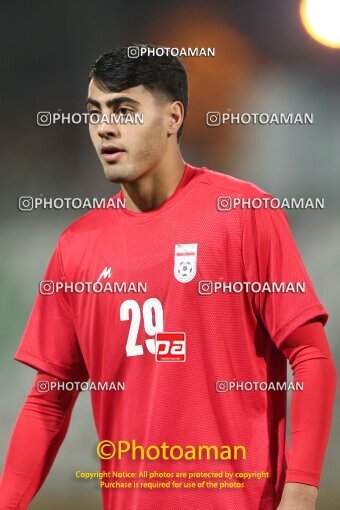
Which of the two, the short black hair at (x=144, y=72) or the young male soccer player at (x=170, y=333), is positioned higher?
the short black hair at (x=144, y=72)

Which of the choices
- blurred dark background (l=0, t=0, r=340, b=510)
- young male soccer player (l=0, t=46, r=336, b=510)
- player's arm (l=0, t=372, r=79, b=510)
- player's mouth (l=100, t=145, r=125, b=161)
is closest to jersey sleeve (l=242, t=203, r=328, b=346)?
young male soccer player (l=0, t=46, r=336, b=510)

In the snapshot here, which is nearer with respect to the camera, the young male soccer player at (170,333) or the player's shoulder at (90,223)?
A: the young male soccer player at (170,333)

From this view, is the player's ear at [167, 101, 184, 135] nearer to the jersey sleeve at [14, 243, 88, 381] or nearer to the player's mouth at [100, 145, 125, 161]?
the player's mouth at [100, 145, 125, 161]

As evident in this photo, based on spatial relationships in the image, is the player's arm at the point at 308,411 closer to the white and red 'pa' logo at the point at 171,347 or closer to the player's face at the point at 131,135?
the white and red 'pa' logo at the point at 171,347

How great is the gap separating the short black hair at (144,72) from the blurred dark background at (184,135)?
0.04 metres

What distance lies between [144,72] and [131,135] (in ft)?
0.37

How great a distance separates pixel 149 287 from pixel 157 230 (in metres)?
0.10

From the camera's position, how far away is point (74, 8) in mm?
1711

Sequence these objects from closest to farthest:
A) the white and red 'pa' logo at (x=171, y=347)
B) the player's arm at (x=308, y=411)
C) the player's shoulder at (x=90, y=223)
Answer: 1. the player's arm at (x=308, y=411)
2. the white and red 'pa' logo at (x=171, y=347)
3. the player's shoulder at (x=90, y=223)

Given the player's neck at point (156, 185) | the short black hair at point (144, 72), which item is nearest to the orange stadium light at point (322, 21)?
the short black hair at point (144, 72)

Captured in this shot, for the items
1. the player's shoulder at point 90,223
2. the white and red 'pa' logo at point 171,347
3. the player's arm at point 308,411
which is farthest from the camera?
the player's shoulder at point 90,223

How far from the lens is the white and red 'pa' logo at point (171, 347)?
148cm

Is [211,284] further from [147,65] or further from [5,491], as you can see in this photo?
[5,491]

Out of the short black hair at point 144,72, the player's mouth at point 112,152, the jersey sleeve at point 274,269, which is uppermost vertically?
the short black hair at point 144,72
